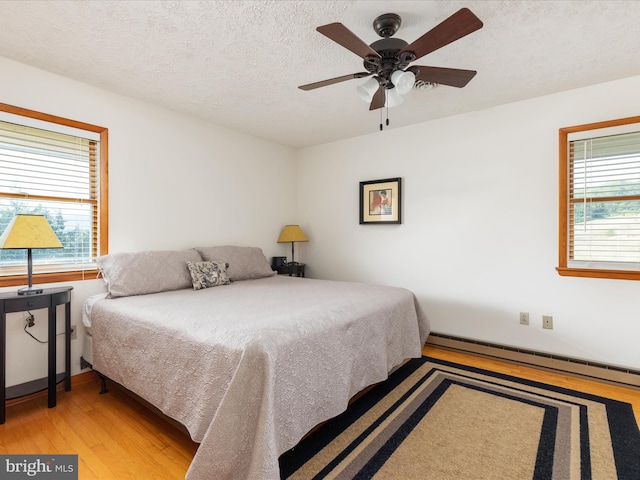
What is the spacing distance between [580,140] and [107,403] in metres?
4.34

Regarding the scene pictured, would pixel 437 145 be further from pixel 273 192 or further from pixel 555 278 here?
pixel 273 192

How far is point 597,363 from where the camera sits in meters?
2.74

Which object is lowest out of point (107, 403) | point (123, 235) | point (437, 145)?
point (107, 403)

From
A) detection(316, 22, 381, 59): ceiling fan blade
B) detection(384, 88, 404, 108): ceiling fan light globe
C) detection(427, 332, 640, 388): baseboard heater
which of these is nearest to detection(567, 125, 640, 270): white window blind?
detection(427, 332, 640, 388): baseboard heater

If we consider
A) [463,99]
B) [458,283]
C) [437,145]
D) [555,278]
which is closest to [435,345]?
[458,283]

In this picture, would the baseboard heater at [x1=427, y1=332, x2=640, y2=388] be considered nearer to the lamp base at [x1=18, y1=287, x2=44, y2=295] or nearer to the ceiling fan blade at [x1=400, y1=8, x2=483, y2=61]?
the ceiling fan blade at [x1=400, y1=8, x2=483, y2=61]

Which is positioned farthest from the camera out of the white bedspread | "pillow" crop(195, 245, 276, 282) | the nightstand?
the nightstand

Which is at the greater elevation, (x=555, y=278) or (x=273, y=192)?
(x=273, y=192)

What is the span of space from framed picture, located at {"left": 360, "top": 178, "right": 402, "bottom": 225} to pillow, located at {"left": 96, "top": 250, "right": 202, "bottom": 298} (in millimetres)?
2186

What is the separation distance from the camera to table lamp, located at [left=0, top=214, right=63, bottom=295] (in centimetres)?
208

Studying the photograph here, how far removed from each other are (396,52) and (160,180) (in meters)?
2.49

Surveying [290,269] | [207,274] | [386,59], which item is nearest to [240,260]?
[207,274]

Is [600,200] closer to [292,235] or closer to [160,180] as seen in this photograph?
[292,235]

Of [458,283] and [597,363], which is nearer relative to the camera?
[597,363]
